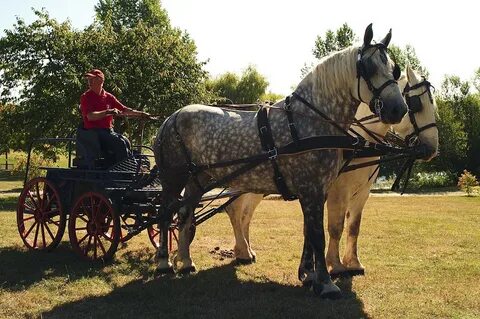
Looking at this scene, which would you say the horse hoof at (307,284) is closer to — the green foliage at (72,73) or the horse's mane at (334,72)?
the horse's mane at (334,72)

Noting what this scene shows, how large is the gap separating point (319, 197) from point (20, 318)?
3285 mm

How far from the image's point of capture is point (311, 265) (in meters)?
6.12

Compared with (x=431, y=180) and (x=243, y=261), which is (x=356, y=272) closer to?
(x=243, y=261)

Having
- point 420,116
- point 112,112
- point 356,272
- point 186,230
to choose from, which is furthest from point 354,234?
point 112,112

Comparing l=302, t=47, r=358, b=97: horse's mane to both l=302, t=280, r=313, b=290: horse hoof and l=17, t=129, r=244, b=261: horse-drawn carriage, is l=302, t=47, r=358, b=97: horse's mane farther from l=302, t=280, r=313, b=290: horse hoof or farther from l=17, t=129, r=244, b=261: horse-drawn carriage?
l=17, t=129, r=244, b=261: horse-drawn carriage

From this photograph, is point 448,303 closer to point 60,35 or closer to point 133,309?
point 133,309

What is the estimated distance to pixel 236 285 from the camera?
20.0ft

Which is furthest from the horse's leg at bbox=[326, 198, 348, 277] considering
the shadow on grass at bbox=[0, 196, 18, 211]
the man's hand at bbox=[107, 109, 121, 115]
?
the shadow on grass at bbox=[0, 196, 18, 211]

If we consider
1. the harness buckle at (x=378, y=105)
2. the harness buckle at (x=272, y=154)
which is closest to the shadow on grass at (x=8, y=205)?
the harness buckle at (x=272, y=154)

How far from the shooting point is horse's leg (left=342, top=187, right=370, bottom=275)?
676cm

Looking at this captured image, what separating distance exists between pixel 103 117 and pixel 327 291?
411 centimetres

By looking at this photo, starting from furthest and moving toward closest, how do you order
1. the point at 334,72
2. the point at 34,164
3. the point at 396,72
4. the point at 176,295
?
the point at 34,164
the point at 176,295
the point at 334,72
the point at 396,72

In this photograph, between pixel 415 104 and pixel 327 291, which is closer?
pixel 327 291

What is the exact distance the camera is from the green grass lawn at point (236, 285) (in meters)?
5.04
